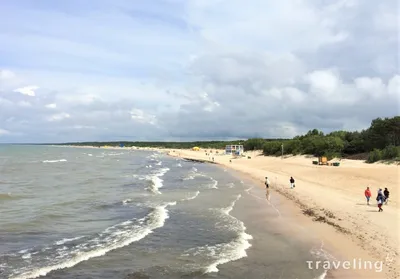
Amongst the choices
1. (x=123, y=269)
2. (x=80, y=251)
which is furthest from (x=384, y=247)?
(x=80, y=251)

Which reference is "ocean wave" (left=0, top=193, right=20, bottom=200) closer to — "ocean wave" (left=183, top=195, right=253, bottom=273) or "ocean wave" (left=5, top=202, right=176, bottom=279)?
"ocean wave" (left=5, top=202, right=176, bottom=279)

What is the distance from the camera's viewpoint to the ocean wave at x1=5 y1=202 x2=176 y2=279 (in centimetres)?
1341

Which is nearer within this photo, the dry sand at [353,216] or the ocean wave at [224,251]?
the ocean wave at [224,251]

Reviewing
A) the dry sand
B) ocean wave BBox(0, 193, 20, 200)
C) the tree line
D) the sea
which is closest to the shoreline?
the dry sand

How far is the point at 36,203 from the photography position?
27.5 m

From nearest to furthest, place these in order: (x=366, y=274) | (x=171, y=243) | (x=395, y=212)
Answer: (x=366, y=274) → (x=171, y=243) → (x=395, y=212)

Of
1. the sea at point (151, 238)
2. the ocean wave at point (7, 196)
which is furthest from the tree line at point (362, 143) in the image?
the ocean wave at point (7, 196)

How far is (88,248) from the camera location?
52.7ft

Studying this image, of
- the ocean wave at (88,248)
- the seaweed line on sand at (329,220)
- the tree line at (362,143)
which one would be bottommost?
the ocean wave at (88,248)

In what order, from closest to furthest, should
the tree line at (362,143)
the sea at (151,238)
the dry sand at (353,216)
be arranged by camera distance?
the sea at (151,238) < the dry sand at (353,216) < the tree line at (362,143)

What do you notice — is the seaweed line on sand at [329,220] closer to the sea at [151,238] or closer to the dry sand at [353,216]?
the dry sand at [353,216]

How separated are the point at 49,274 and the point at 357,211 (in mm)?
17178

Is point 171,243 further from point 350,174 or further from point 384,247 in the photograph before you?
point 350,174

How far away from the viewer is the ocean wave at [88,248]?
528 inches
